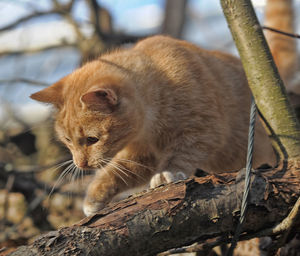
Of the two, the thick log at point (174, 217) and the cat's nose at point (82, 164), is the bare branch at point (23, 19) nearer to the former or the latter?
the cat's nose at point (82, 164)

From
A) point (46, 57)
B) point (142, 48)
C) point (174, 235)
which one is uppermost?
point (142, 48)

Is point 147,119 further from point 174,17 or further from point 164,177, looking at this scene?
point 174,17

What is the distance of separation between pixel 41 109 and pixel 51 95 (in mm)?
2872

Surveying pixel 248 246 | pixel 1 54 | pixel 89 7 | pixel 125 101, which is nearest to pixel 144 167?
pixel 125 101

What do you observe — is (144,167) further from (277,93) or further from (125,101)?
(277,93)

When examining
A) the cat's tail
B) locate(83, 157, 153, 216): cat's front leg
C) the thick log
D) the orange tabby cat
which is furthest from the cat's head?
the cat's tail

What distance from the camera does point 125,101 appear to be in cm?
165

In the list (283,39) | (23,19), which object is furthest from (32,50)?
(283,39)

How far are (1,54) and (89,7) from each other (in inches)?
47.8

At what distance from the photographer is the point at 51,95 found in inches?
69.6

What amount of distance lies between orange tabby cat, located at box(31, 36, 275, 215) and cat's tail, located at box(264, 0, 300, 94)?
693 mm

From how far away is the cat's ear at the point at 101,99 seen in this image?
59.2 inches

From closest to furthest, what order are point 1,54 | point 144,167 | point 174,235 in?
point 174,235 → point 144,167 → point 1,54

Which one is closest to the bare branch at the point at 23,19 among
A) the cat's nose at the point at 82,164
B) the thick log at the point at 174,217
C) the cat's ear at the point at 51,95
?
the cat's ear at the point at 51,95
